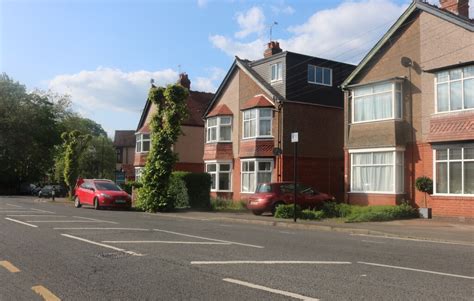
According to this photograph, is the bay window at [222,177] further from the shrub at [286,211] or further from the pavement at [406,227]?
the shrub at [286,211]

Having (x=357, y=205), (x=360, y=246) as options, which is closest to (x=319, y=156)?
(x=357, y=205)

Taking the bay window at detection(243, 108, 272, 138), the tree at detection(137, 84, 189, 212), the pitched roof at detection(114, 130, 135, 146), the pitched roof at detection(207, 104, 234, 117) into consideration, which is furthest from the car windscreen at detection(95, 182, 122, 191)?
the pitched roof at detection(114, 130, 135, 146)

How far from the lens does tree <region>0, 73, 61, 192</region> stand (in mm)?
54812

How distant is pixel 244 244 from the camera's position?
11859 mm

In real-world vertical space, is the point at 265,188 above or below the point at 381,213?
above

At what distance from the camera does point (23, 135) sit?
5541 centimetres

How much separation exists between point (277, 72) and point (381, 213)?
13.8 metres

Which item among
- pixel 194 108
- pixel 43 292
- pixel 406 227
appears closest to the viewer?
pixel 43 292

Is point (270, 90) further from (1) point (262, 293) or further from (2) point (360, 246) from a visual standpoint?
(1) point (262, 293)

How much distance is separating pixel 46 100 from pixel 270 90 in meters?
40.8

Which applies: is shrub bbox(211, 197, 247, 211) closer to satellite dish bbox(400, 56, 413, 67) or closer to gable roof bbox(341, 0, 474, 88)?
gable roof bbox(341, 0, 474, 88)

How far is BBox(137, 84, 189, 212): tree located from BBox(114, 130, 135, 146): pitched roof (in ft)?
202

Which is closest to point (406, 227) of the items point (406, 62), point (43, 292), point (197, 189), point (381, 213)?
point (381, 213)

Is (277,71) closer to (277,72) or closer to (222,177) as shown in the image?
(277,72)
